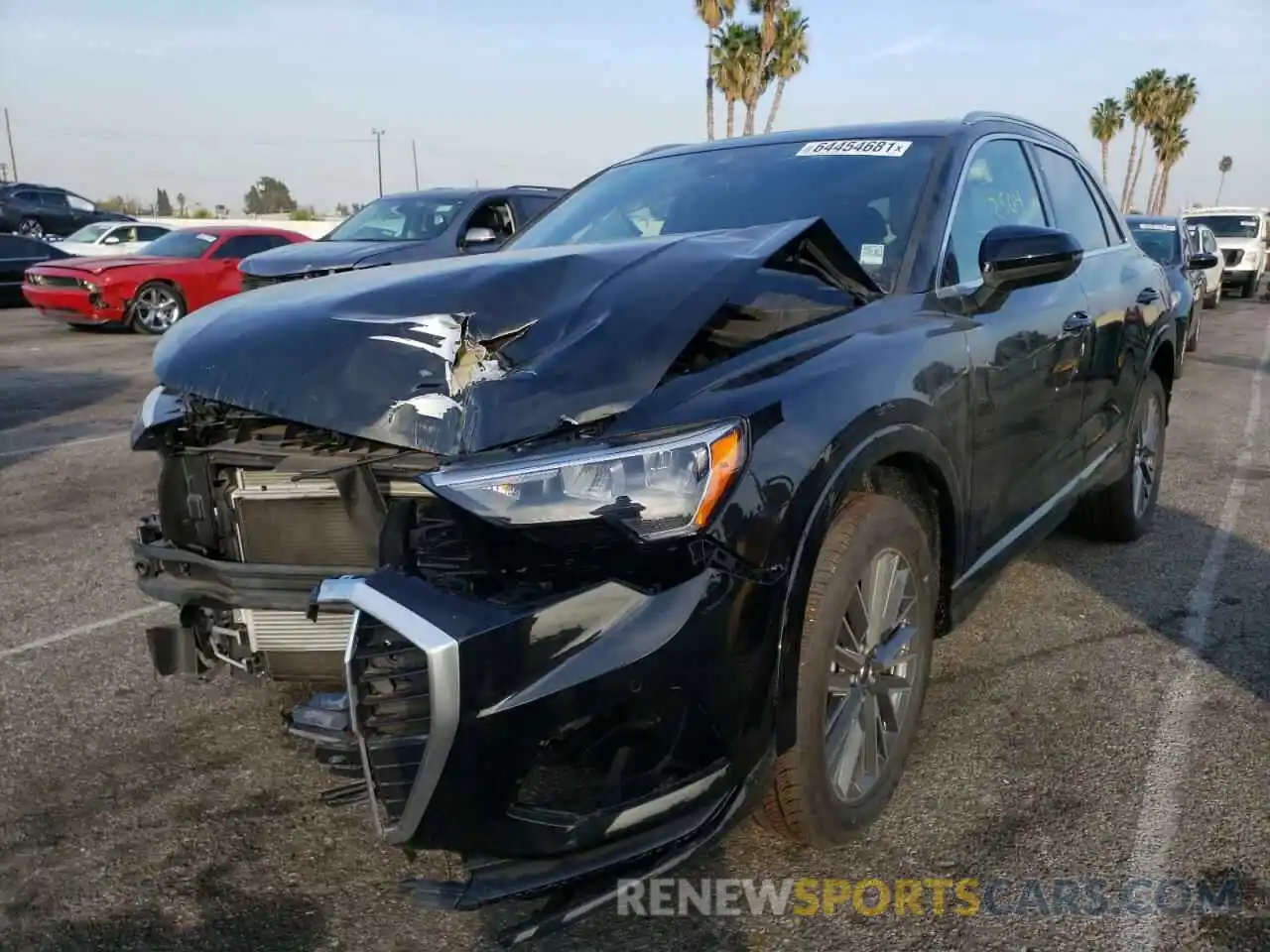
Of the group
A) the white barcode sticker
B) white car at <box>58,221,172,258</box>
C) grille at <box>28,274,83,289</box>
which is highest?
white car at <box>58,221,172,258</box>

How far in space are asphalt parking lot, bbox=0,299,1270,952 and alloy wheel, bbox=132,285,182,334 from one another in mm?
10619

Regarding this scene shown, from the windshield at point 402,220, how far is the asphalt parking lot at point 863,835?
5.39 metres

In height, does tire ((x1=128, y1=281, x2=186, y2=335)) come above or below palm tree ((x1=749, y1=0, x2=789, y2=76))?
below

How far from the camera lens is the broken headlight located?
77.2 inches

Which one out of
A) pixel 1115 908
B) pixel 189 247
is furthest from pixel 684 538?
pixel 189 247

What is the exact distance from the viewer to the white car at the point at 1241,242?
77.2ft

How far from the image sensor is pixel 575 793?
1.92 metres

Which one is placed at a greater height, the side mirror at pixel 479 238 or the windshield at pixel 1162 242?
the side mirror at pixel 479 238

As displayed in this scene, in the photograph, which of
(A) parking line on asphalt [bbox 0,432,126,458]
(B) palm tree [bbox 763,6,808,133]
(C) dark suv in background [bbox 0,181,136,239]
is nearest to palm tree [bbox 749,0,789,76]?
(B) palm tree [bbox 763,6,808,133]

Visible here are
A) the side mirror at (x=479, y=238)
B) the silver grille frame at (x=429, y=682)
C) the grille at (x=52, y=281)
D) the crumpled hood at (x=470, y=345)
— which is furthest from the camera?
the grille at (x=52, y=281)

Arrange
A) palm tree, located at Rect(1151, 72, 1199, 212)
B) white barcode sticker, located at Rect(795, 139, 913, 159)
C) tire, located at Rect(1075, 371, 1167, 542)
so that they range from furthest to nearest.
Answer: palm tree, located at Rect(1151, 72, 1199, 212), tire, located at Rect(1075, 371, 1167, 542), white barcode sticker, located at Rect(795, 139, 913, 159)

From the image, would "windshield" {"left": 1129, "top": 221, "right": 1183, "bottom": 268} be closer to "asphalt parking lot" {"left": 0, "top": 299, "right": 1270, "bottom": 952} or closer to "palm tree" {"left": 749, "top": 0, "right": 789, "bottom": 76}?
"asphalt parking lot" {"left": 0, "top": 299, "right": 1270, "bottom": 952}

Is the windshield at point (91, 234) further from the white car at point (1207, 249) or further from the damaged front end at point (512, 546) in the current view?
the damaged front end at point (512, 546)

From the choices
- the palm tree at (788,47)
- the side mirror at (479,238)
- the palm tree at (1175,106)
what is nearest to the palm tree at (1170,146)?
the palm tree at (1175,106)
